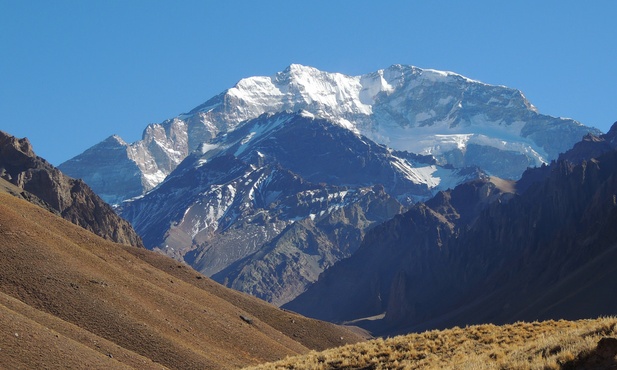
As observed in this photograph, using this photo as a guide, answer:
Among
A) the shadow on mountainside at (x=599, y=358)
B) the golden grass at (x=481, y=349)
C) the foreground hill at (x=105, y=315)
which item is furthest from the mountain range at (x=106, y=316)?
the shadow on mountainside at (x=599, y=358)

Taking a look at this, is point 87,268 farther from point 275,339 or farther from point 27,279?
point 275,339

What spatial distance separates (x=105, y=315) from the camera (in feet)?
305

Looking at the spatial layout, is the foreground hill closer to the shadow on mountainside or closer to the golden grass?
the golden grass

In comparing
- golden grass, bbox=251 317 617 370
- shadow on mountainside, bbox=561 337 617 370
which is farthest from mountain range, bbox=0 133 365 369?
shadow on mountainside, bbox=561 337 617 370

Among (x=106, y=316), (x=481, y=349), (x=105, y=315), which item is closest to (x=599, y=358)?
(x=481, y=349)

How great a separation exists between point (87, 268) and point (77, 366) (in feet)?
98.8

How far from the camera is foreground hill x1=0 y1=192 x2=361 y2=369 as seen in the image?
77562mm

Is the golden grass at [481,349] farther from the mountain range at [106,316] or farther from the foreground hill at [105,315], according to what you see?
the mountain range at [106,316]

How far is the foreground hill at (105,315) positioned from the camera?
77.6 meters

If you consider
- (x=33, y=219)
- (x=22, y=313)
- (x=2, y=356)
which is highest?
(x=33, y=219)

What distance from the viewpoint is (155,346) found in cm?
9031

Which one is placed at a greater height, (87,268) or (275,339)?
(87,268)

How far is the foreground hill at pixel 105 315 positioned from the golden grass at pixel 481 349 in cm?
2803

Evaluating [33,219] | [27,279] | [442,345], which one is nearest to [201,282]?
[33,219]
